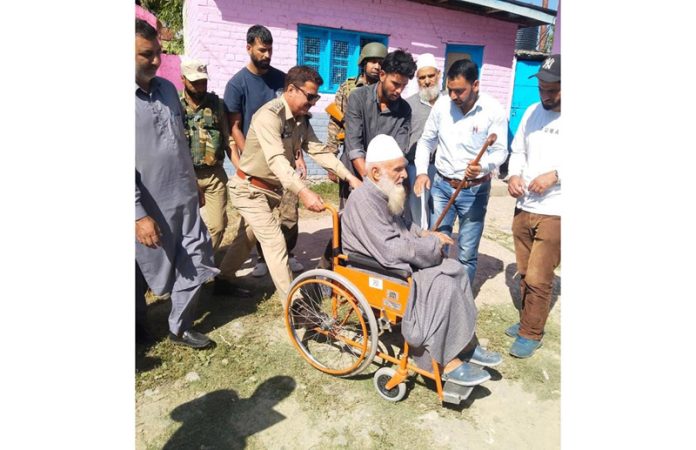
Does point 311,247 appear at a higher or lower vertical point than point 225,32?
lower

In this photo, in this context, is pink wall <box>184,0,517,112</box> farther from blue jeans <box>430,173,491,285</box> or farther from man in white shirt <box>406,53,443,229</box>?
blue jeans <box>430,173,491,285</box>

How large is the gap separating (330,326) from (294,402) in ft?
1.82

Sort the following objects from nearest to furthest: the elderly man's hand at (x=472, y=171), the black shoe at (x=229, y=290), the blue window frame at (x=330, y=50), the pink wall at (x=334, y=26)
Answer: the elderly man's hand at (x=472, y=171) < the black shoe at (x=229, y=290) < the pink wall at (x=334, y=26) < the blue window frame at (x=330, y=50)

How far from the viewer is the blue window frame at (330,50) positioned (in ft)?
25.6

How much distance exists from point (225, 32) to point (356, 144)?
4.38m

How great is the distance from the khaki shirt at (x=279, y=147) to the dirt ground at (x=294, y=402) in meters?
1.26

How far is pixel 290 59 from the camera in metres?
7.66

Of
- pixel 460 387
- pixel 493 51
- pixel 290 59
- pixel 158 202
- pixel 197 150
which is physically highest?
pixel 493 51

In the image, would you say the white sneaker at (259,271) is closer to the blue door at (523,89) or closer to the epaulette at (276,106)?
the epaulette at (276,106)

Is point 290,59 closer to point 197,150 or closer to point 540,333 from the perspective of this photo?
point 197,150

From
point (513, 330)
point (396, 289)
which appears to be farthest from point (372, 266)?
point (513, 330)

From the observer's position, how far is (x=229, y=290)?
4125 mm

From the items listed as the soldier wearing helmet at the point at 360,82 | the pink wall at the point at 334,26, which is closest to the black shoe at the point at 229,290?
the soldier wearing helmet at the point at 360,82

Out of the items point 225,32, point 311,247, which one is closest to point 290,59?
point 225,32
